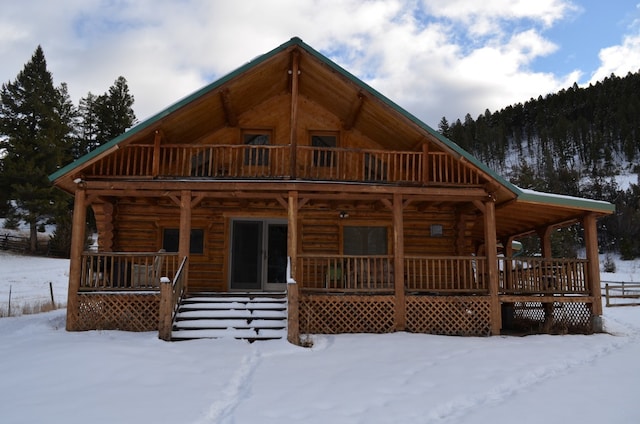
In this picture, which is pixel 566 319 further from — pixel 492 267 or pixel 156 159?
pixel 156 159

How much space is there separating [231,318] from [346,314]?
279 cm

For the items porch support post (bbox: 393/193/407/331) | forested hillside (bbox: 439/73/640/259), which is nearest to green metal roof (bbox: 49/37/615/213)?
porch support post (bbox: 393/193/407/331)

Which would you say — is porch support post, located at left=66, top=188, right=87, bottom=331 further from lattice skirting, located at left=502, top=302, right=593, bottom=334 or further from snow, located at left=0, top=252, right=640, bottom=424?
lattice skirting, located at left=502, top=302, right=593, bottom=334

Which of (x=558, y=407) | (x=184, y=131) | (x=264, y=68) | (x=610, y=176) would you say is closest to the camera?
(x=558, y=407)

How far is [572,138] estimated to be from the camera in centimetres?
10469

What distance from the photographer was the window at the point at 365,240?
15.7 m

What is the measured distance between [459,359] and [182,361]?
16.9 ft

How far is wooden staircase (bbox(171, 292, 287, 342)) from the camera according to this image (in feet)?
36.0

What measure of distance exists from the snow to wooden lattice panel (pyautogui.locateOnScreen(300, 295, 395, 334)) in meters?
0.56

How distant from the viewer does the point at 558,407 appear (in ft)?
21.8

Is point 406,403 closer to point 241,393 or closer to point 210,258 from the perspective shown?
point 241,393

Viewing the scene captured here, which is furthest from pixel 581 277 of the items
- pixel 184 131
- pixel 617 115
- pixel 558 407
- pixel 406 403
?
pixel 617 115

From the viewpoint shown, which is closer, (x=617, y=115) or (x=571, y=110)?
(x=617, y=115)

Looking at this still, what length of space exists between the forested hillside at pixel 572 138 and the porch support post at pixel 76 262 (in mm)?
66474
